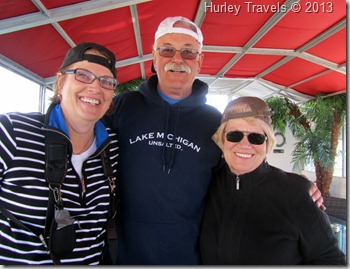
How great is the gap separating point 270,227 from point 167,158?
0.55 m

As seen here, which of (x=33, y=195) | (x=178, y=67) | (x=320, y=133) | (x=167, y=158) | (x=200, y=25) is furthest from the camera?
(x=320, y=133)

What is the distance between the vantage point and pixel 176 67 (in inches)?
58.4

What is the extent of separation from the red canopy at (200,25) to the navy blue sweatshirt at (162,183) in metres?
1.93

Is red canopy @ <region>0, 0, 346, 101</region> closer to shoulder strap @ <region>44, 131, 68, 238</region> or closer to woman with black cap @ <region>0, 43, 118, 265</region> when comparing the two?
woman with black cap @ <region>0, 43, 118, 265</region>

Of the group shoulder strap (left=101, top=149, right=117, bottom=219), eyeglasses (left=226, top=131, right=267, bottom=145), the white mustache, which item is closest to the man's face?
the white mustache

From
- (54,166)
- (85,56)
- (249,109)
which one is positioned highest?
(85,56)

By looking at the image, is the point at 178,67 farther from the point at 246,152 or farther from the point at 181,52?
the point at 246,152

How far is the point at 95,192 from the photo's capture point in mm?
1167

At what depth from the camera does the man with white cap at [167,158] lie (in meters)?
1.36

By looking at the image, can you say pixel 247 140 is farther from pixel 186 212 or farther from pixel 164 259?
pixel 164 259

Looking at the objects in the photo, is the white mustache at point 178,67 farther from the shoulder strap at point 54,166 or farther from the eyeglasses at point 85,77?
the shoulder strap at point 54,166

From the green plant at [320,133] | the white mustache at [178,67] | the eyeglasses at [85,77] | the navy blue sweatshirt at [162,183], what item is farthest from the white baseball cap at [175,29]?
the green plant at [320,133]

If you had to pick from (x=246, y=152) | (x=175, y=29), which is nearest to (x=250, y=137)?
(x=246, y=152)

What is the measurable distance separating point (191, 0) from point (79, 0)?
134 centimetres
